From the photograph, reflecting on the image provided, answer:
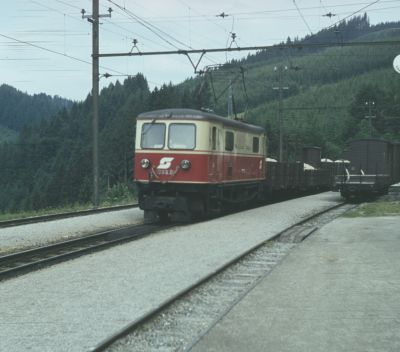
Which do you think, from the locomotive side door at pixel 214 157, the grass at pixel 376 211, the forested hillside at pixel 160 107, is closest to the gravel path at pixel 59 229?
the locomotive side door at pixel 214 157

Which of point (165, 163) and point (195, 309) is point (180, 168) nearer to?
point (165, 163)

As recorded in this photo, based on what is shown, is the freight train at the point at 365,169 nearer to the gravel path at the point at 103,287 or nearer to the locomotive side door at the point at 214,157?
the locomotive side door at the point at 214,157

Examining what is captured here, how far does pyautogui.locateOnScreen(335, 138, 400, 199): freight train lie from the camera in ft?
98.3

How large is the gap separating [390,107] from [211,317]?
393 ft

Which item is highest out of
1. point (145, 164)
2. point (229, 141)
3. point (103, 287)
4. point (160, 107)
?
point (160, 107)

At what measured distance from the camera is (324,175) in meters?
40.9

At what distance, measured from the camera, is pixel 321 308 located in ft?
24.1

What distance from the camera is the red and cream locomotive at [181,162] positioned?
1811cm

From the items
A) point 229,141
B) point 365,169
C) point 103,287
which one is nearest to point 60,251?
point 103,287

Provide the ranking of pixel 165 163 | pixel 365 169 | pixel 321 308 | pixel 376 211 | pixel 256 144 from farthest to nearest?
pixel 365 169, pixel 256 144, pixel 376 211, pixel 165 163, pixel 321 308

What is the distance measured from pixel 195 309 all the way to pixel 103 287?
5.55ft

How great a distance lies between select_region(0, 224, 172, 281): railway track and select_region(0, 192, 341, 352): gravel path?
0.51 metres

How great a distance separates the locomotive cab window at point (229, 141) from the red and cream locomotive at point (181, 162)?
98 millimetres

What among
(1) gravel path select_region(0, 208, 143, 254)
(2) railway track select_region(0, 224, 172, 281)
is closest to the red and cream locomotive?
(1) gravel path select_region(0, 208, 143, 254)
